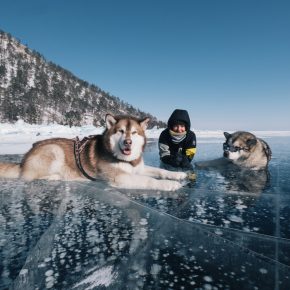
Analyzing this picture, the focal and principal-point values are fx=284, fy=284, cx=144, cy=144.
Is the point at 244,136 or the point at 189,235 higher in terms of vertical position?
the point at 244,136

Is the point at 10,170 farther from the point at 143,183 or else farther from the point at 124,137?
the point at 143,183

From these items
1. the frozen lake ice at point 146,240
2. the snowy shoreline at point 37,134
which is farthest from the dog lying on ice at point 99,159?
the snowy shoreline at point 37,134

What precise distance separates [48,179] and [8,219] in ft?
6.20

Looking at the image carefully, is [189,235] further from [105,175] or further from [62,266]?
[105,175]

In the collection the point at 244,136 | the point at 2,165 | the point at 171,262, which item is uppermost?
the point at 244,136

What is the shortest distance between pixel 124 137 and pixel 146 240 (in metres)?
2.24

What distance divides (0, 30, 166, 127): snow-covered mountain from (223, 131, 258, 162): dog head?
2536 inches

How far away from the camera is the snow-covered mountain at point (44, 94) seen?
7712cm

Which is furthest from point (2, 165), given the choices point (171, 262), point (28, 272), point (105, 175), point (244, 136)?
point (244, 136)

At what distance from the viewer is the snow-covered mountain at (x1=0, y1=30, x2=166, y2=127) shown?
77.1 m

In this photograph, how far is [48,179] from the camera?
424 cm

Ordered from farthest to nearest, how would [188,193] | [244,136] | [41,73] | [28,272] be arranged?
1. [41,73]
2. [244,136]
3. [188,193]
4. [28,272]

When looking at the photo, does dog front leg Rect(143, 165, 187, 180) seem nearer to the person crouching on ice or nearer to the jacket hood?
the person crouching on ice

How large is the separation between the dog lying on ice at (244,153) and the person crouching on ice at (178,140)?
41cm
